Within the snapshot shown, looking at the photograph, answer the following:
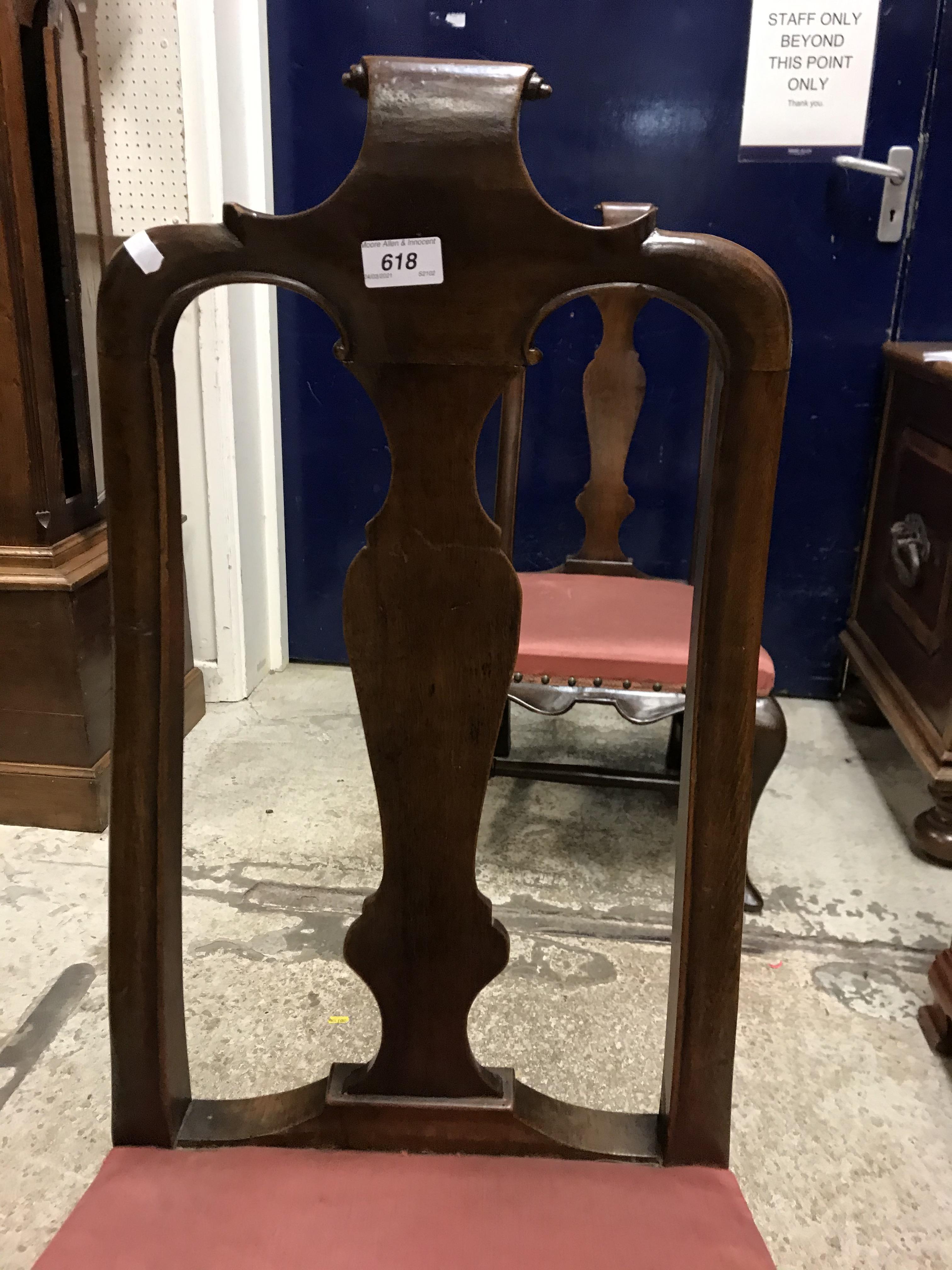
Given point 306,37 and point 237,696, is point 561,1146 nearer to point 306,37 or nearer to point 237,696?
point 237,696

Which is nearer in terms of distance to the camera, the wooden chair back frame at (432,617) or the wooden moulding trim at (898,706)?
the wooden chair back frame at (432,617)

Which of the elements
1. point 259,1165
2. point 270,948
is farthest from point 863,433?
point 259,1165

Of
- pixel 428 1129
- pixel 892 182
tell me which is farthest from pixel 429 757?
pixel 892 182

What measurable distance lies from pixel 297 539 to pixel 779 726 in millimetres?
1458

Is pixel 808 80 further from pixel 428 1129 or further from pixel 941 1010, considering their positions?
pixel 428 1129

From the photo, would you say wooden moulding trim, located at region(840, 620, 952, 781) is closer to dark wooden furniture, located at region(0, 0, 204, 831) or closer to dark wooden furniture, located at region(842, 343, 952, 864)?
dark wooden furniture, located at region(842, 343, 952, 864)

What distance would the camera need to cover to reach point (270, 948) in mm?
1542

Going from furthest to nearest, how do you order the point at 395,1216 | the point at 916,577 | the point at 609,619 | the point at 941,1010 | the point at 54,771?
the point at 916,577 → the point at 54,771 → the point at 609,619 → the point at 941,1010 → the point at 395,1216

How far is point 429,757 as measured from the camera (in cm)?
62

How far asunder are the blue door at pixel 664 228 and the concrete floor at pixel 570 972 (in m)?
0.59

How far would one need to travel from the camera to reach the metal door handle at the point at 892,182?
2.01 metres

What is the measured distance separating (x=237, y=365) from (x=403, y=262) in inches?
72.0

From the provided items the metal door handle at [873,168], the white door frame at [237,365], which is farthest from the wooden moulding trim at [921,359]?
the white door frame at [237,365]

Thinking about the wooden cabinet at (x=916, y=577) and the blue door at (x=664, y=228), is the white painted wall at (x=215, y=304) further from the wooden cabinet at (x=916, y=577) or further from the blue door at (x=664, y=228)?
the wooden cabinet at (x=916, y=577)
